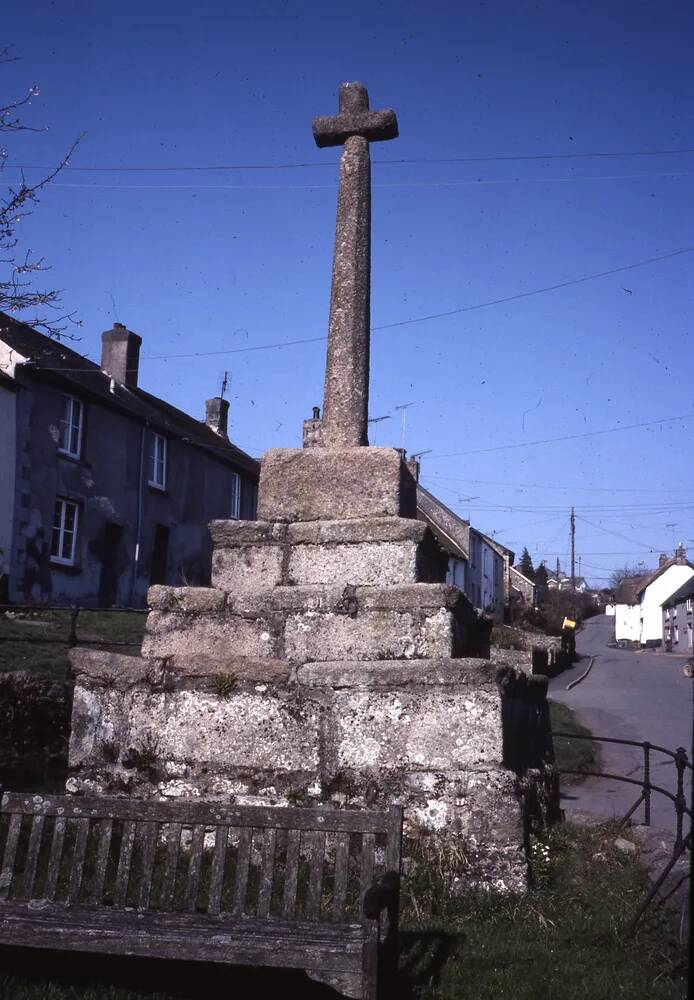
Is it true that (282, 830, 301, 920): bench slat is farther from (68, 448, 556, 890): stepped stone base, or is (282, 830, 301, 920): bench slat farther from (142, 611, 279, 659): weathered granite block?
(142, 611, 279, 659): weathered granite block

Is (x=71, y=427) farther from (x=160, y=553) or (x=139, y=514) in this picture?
(x=160, y=553)

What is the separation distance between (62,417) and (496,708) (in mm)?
18078

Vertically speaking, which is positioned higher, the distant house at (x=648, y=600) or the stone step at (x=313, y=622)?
the distant house at (x=648, y=600)

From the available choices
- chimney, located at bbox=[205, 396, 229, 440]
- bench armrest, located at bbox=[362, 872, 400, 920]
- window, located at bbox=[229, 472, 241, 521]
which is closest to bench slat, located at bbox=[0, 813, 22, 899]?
bench armrest, located at bbox=[362, 872, 400, 920]

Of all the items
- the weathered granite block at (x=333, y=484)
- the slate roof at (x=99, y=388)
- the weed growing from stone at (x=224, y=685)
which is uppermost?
the slate roof at (x=99, y=388)

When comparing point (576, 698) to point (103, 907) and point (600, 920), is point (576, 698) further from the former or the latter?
point (103, 907)

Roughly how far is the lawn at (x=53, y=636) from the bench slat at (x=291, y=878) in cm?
627

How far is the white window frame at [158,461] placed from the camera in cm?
2464

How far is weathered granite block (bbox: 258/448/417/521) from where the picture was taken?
18.7 ft

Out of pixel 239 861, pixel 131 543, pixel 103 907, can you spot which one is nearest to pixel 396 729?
pixel 239 861

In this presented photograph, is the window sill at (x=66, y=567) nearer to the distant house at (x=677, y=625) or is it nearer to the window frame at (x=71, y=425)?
the window frame at (x=71, y=425)

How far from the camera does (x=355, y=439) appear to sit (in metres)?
5.97

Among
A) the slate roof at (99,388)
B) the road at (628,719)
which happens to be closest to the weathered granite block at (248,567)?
the road at (628,719)

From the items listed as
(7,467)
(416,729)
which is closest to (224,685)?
(416,729)
